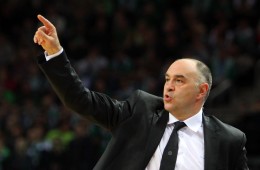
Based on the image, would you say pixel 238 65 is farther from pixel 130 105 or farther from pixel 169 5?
pixel 130 105

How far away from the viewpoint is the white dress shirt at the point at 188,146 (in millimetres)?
3771

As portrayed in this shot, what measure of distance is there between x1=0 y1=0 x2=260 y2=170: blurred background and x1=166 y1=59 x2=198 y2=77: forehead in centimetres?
610

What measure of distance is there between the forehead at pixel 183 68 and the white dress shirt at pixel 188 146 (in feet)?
0.90

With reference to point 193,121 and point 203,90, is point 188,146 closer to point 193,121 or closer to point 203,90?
point 193,121

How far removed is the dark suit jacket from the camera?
3580mm

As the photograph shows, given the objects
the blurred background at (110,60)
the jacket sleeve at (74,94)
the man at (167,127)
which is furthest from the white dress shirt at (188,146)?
the blurred background at (110,60)

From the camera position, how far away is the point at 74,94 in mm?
3551

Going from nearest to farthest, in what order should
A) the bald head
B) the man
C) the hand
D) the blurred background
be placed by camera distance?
the hand, the man, the bald head, the blurred background

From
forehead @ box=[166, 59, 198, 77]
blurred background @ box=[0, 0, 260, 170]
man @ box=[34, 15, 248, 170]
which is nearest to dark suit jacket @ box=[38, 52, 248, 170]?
man @ box=[34, 15, 248, 170]

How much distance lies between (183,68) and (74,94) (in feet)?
2.32

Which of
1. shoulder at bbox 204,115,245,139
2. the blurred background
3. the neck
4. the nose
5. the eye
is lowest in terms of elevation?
the blurred background

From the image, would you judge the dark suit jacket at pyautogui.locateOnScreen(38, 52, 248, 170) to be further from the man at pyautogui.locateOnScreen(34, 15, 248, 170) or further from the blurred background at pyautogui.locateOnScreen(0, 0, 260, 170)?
the blurred background at pyautogui.locateOnScreen(0, 0, 260, 170)

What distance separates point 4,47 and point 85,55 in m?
1.77

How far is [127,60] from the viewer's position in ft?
41.2
